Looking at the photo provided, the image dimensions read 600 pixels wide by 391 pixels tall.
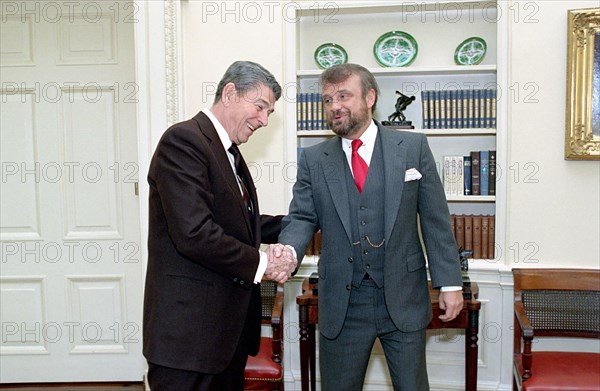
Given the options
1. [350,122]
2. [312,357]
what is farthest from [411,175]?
[312,357]

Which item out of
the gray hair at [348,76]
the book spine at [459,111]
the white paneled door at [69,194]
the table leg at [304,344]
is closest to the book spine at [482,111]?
the book spine at [459,111]

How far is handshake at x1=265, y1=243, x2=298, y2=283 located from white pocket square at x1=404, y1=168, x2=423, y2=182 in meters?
0.58

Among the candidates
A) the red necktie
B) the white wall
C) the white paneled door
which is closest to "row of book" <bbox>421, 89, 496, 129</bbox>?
the white wall

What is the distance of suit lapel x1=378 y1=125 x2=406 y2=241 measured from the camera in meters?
2.26

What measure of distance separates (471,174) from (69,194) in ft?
8.56

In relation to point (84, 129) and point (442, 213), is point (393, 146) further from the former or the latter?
point (84, 129)

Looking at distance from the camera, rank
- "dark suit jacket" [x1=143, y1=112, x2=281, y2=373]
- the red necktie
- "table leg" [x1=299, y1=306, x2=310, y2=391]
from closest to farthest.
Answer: "dark suit jacket" [x1=143, y1=112, x2=281, y2=373], the red necktie, "table leg" [x1=299, y1=306, x2=310, y2=391]

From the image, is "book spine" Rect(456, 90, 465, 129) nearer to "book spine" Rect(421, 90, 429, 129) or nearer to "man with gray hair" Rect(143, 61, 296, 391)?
"book spine" Rect(421, 90, 429, 129)

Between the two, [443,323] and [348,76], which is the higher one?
[348,76]

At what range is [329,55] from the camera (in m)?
3.60

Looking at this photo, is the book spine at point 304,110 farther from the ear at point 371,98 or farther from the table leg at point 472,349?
the table leg at point 472,349

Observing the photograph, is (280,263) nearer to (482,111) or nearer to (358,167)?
(358,167)

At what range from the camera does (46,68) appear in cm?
361

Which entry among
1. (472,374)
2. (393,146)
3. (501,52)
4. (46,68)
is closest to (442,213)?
(393,146)
